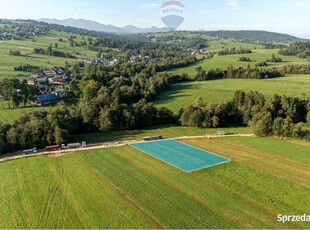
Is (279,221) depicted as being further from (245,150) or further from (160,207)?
(245,150)

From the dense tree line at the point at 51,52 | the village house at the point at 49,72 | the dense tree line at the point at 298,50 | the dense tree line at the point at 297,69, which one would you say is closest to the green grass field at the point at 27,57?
the dense tree line at the point at 51,52

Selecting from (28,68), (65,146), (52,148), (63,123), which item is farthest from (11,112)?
(28,68)

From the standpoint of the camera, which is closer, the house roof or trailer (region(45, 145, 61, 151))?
trailer (region(45, 145, 61, 151))

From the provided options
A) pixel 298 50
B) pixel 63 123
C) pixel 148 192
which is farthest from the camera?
pixel 298 50

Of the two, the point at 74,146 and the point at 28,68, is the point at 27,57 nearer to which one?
the point at 28,68

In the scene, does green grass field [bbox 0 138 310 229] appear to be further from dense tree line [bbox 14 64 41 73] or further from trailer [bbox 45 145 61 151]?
dense tree line [bbox 14 64 41 73]

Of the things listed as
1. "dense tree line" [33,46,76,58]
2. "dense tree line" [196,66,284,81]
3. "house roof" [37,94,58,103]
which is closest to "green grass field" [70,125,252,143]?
"house roof" [37,94,58,103]

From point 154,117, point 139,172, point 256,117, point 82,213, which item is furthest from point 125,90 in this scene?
point 82,213

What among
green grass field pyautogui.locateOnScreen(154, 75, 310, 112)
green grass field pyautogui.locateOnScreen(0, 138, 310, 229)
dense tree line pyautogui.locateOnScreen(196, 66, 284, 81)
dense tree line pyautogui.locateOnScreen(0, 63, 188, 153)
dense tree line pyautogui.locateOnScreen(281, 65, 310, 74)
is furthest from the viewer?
dense tree line pyautogui.locateOnScreen(281, 65, 310, 74)
